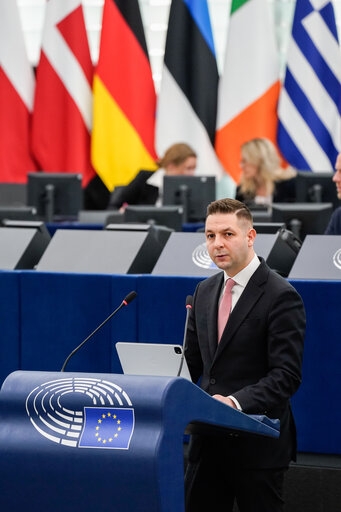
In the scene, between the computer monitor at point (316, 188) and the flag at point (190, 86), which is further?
the flag at point (190, 86)

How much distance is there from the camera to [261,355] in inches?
108

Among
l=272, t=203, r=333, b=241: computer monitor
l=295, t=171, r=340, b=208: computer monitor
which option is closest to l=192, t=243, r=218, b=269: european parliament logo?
l=272, t=203, r=333, b=241: computer monitor

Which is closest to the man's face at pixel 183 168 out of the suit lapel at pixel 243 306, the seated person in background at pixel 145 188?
the seated person in background at pixel 145 188

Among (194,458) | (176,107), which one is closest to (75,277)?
(194,458)

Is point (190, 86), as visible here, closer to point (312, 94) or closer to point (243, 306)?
point (312, 94)

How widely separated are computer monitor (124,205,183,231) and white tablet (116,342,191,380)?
3.34 meters

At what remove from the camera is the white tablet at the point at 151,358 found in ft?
8.52

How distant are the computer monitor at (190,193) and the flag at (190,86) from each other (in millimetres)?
1953

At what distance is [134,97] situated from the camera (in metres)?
9.37

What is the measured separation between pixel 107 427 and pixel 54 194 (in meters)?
5.38

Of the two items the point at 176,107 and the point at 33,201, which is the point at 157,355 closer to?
the point at 33,201

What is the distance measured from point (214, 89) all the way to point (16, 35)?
2107 millimetres

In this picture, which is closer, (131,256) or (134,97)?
(131,256)

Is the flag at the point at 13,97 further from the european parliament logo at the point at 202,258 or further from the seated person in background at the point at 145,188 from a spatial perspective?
the european parliament logo at the point at 202,258
